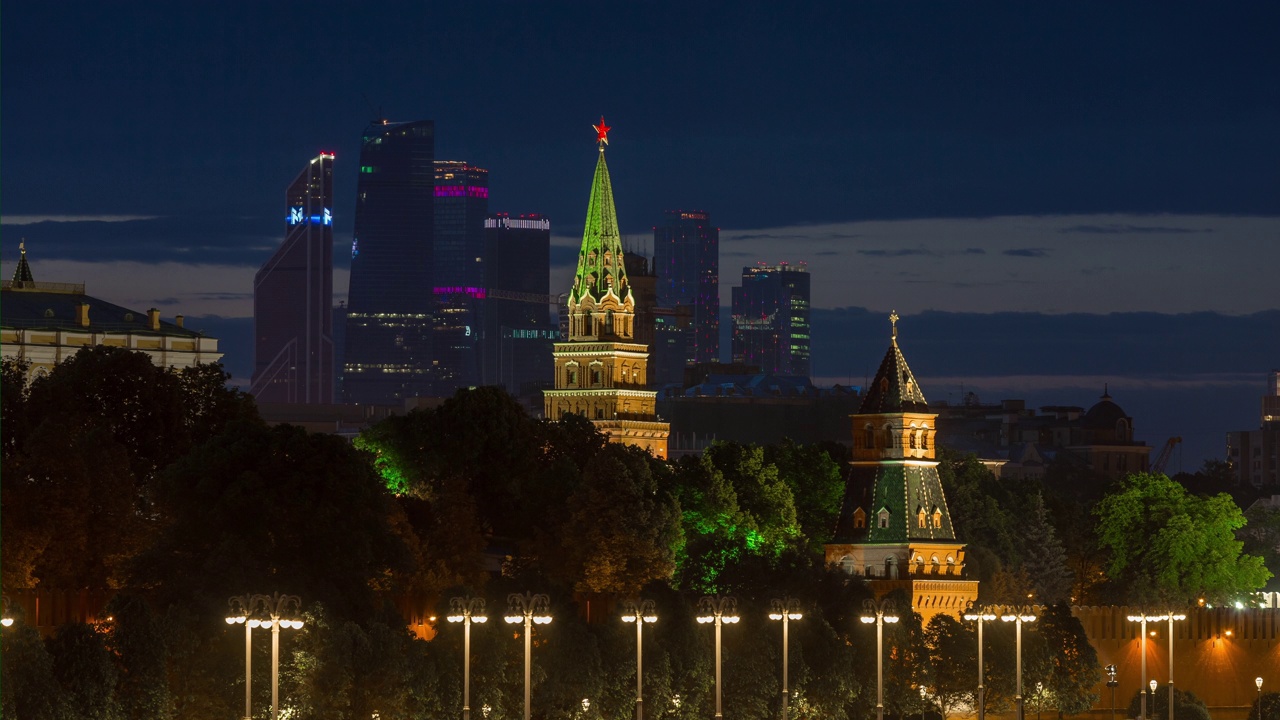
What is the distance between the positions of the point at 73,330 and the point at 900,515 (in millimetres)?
59640

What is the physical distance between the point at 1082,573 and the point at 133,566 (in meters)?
72.6

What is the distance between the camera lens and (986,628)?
136875 mm

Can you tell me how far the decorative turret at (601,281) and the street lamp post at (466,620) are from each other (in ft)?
249

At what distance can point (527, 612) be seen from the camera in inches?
4178

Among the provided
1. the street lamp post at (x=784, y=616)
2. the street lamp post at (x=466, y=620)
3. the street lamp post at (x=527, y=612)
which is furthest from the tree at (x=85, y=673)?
the street lamp post at (x=784, y=616)

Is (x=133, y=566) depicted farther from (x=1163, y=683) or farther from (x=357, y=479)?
(x=1163, y=683)

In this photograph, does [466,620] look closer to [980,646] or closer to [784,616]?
[784,616]

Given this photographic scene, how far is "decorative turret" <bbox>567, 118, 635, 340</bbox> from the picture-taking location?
193 m

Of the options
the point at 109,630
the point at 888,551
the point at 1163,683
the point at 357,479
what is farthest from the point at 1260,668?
the point at 109,630

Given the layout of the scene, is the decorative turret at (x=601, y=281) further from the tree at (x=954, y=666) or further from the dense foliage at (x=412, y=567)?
the tree at (x=954, y=666)

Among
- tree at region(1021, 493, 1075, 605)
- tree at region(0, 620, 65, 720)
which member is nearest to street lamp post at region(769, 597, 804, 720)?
tree at region(0, 620, 65, 720)

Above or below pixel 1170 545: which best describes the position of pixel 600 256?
above

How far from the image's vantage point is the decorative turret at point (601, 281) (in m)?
193

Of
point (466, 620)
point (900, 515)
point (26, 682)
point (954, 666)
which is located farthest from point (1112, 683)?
point (26, 682)
